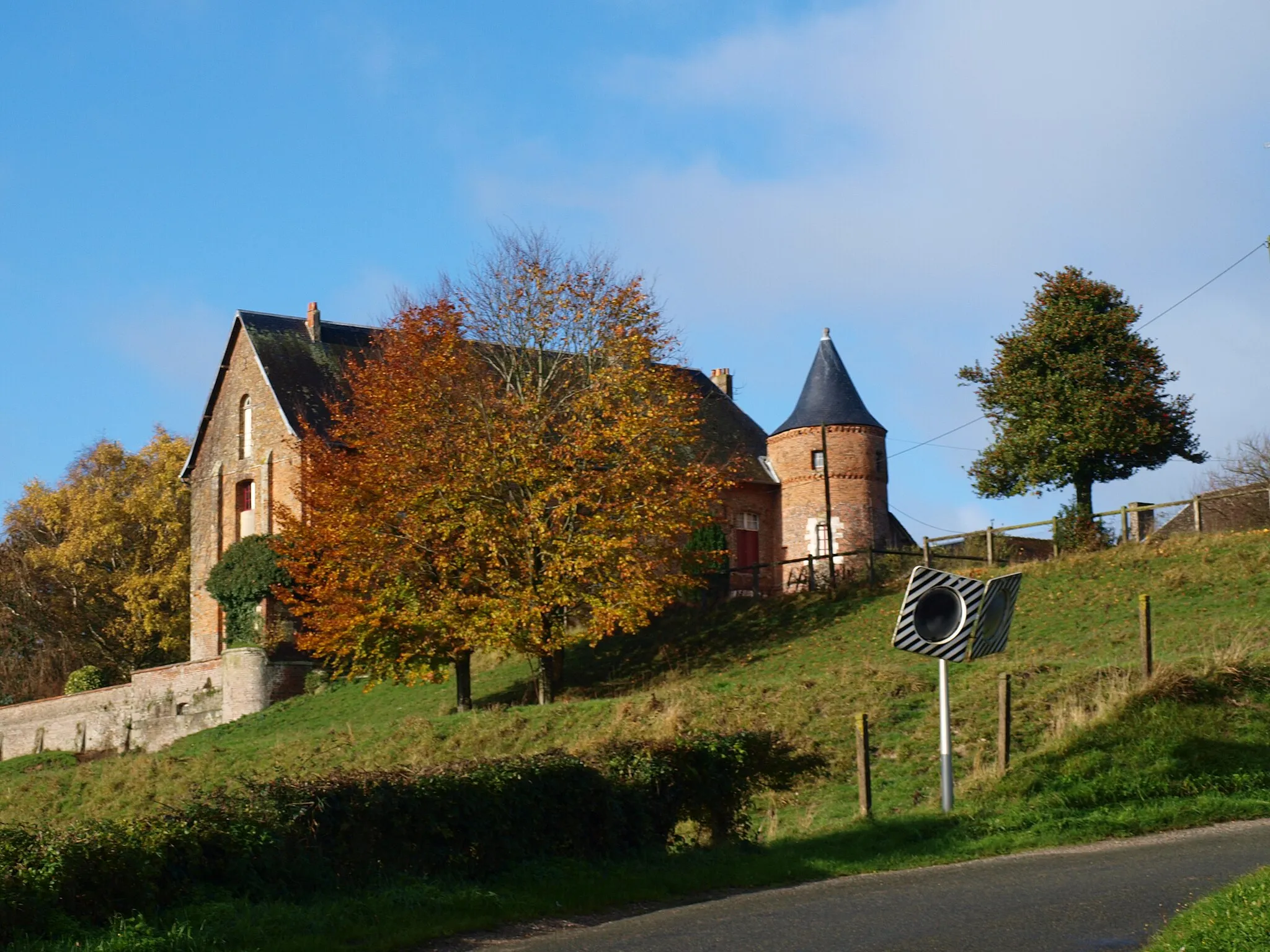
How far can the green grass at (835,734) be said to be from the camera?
1058 centimetres

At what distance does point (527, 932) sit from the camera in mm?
9406

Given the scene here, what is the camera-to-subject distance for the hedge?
27.9 ft

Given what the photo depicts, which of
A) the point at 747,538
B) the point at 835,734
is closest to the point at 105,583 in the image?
the point at 747,538

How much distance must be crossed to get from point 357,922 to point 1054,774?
8.33m

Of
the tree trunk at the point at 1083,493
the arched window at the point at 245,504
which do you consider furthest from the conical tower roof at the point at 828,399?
the arched window at the point at 245,504

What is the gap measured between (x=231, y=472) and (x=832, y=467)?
62.1 feet

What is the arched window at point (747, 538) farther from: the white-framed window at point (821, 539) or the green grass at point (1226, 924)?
the green grass at point (1226, 924)

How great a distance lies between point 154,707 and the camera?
4053 centimetres

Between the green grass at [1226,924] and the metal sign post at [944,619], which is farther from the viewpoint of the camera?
the metal sign post at [944,619]

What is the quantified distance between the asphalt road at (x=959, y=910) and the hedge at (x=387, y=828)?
142 centimetres

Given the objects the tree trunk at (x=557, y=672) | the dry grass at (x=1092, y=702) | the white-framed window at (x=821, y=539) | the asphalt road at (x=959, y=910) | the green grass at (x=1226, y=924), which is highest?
the white-framed window at (x=821, y=539)

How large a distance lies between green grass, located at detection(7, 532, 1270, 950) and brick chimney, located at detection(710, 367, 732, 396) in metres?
16.5

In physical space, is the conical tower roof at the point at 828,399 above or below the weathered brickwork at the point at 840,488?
above

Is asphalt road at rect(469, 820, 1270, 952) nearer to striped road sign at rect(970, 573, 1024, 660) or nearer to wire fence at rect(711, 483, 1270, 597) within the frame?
striped road sign at rect(970, 573, 1024, 660)
